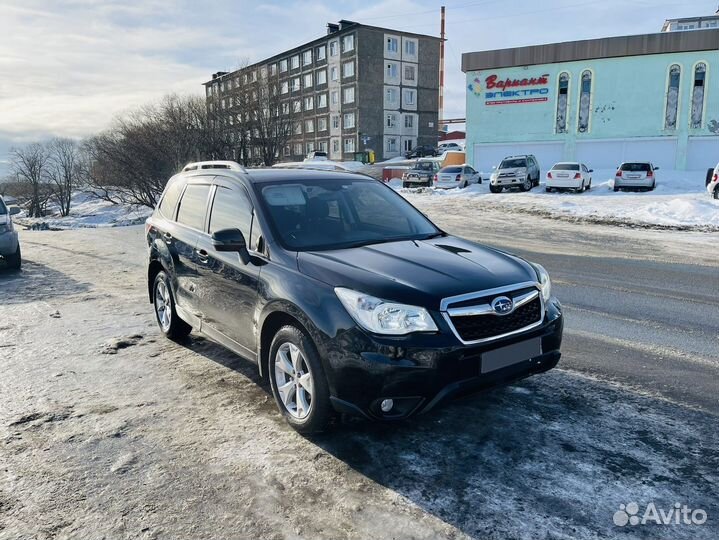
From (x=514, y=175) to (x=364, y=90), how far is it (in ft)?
133

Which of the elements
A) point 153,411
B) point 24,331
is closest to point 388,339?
point 153,411

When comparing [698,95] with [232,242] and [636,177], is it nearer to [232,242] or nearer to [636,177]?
[636,177]

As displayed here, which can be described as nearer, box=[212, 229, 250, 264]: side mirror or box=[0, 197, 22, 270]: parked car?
box=[212, 229, 250, 264]: side mirror

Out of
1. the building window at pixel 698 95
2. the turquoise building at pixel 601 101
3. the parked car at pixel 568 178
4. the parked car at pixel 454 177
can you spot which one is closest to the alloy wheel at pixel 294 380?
the parked car at pixel 568 178

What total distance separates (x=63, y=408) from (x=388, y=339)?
2741mm

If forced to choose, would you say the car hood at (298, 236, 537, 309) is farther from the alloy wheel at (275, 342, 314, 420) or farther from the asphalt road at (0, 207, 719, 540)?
the asphalt road at (0, 207, 719, 540)

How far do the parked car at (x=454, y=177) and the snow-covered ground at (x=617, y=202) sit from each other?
576 millimetres

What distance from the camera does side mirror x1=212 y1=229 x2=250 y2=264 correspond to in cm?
407

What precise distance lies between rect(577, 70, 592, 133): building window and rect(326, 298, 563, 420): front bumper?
3759 centimetres

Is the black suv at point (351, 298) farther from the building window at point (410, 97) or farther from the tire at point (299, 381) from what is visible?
the building window at point (410, 97)

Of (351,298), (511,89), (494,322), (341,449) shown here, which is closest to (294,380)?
(341,449)

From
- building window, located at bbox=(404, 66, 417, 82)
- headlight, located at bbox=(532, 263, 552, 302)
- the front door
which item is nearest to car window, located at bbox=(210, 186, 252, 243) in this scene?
the front door

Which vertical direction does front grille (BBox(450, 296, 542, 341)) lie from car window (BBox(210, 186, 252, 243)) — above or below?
below

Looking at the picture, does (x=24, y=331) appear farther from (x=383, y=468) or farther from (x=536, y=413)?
(x=536, y=413)
